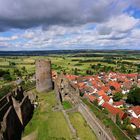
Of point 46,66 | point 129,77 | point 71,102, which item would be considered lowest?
point 129,77

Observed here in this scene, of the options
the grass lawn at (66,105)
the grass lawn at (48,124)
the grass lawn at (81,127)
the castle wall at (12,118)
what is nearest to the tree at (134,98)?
the grass lawn at (66,105)

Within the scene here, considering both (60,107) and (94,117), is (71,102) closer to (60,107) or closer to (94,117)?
(60,107)

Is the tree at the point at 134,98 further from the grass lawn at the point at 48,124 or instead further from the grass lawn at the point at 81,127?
the grass lawn at the point at 48,124

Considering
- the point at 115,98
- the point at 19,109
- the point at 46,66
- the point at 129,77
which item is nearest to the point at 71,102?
the point at 46,66

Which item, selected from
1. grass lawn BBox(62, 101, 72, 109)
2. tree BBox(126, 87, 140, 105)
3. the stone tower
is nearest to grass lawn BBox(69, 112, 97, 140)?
grass lawn BBox(62, 101, 72, 109)

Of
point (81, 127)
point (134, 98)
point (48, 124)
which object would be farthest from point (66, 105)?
point (134, 98)

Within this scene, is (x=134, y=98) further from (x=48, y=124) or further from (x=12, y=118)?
(x=12, y=118)

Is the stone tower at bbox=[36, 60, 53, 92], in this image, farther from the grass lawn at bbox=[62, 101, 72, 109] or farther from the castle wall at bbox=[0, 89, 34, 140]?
the castle wall at bbox=[0, 89, 34, 140]

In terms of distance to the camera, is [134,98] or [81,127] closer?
[81,127]
